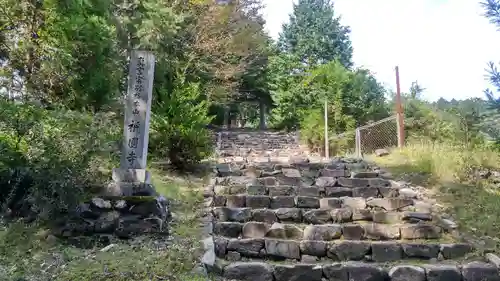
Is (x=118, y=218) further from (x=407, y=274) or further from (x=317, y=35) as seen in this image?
(x=317, y=35)

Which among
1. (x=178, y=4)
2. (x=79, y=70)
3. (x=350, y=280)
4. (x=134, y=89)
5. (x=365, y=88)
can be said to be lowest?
(x=350, y=280)

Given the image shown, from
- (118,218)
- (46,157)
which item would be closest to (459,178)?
(118,218)

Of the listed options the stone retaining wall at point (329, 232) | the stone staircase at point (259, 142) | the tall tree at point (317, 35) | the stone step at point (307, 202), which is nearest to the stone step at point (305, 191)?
the stone retaining wall at point (329, 232)

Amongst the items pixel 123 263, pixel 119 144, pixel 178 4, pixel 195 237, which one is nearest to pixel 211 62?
pixel 178 4

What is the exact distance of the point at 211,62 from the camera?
16.4 meters

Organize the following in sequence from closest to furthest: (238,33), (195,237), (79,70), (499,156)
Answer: (195,237) < (79,70) < (499,156) < (238,33)

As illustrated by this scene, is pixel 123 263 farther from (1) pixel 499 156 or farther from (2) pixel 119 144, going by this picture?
(1) pixel 499 156

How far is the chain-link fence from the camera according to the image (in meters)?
11.7

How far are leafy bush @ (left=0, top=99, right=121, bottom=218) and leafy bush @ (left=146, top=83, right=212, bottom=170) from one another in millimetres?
2572

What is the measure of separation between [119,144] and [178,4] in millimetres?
8944

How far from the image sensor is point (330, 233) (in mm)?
5961

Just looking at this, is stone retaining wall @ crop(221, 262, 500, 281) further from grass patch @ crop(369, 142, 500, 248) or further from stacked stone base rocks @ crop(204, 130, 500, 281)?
grass patch @ crop(369, 142, 500, 248)

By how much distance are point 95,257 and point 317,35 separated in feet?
66.6

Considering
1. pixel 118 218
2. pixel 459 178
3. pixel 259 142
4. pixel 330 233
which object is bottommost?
pixel 330 233
